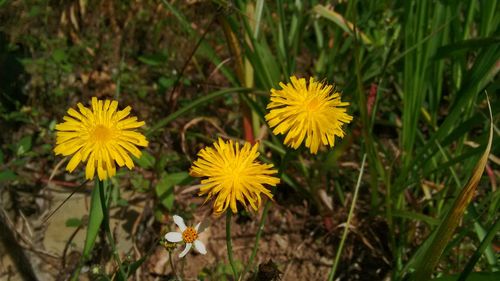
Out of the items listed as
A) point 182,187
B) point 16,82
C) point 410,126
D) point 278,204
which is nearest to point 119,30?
point 16,82

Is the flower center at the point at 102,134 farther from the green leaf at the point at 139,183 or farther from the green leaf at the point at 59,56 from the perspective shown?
the green leaf at the point at 59,56

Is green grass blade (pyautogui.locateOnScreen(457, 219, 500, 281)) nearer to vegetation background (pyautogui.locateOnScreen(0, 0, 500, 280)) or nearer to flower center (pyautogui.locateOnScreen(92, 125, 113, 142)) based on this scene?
vegetation background (pyautogui.locateOnScreen(0, 0, 500, 280))

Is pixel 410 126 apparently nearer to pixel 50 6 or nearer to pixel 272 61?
pixel 272 61

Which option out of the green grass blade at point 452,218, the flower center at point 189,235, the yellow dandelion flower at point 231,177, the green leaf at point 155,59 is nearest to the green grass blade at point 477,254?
the green grass blade at point 452,218

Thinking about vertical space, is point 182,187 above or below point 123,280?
above

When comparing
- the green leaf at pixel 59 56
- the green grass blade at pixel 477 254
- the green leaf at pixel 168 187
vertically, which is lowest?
the green grass blade at pixel 477 254

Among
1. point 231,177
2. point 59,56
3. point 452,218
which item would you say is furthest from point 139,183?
point 452,218

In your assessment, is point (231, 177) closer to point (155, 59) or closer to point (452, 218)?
point (452, 218)
